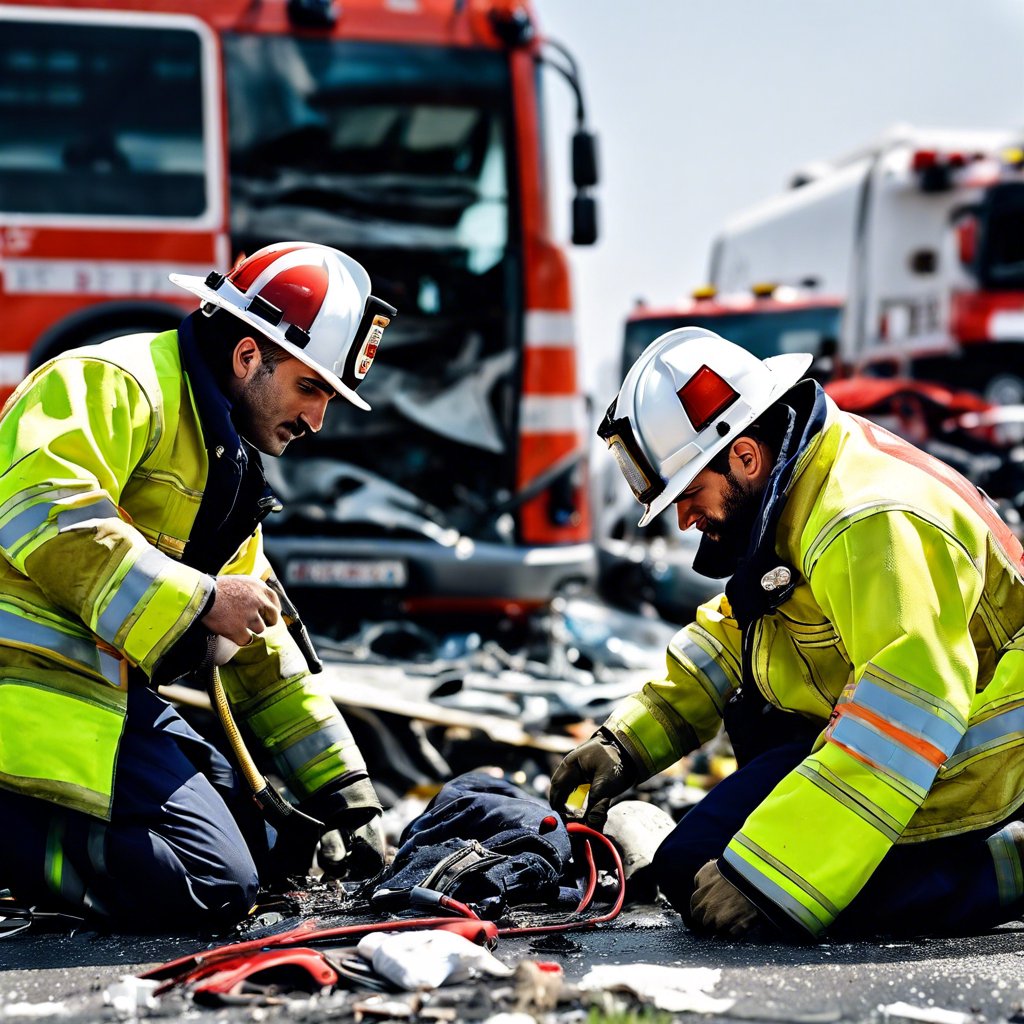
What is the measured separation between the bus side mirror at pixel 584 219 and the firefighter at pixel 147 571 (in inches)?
171

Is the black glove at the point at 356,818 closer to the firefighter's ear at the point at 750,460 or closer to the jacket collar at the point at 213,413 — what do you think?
the jacket collar at the point at 213,413

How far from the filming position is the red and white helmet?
350 centimetres

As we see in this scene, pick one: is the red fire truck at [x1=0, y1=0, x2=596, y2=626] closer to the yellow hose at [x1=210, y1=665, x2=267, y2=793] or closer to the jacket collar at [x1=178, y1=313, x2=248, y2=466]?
the yellow hose at [x1=210, y1=665, x2=267, y2=793]

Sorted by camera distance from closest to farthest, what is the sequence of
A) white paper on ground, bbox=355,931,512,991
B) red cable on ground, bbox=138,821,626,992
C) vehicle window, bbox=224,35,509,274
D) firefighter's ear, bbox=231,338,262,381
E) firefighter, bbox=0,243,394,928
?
white paper on ground, bbox=355,931,512,991, red cable on ground, bbox=138,821,626,992, firefighter, bbox=0,243,394,928, firefighter's ear, bbox=231,338,262,381, vehicle window, bbox=224,35,509,274

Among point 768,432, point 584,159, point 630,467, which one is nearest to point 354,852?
point 630,467

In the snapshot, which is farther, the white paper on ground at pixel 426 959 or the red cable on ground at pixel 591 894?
the red cable on ground at pixel 591 894

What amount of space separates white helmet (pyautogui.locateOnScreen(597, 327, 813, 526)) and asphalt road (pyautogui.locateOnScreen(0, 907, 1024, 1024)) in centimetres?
93

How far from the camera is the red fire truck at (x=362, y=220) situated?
7.26m

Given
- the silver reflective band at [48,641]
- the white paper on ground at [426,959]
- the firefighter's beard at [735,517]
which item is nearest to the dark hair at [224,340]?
the silver reflective band at [48,641]

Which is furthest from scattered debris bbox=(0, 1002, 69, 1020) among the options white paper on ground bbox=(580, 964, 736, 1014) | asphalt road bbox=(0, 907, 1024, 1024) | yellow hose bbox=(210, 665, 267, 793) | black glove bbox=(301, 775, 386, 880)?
black glove bbox=(301, 775, 386, 880)

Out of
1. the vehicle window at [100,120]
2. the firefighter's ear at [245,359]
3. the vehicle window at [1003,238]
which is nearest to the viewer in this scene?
the firefighter's ear at [245,359]

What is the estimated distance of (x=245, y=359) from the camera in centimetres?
355

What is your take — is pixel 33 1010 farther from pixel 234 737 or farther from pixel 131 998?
pixel 234 737

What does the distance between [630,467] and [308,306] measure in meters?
0.85
